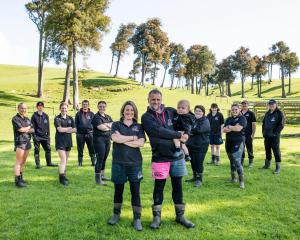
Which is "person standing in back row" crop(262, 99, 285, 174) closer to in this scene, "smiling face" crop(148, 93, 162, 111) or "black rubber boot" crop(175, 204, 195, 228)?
"black rubber boot" crop(175, 204, 195, 228)

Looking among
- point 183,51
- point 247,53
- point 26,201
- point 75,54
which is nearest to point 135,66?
point 183,51

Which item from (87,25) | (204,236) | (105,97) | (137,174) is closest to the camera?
(204,236)

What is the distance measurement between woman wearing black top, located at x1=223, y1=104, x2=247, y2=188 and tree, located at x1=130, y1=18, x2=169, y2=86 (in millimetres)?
55584

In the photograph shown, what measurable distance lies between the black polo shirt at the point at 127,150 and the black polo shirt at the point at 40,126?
22.9 feet

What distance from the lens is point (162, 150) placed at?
6.50m

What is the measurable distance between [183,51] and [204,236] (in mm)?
78611

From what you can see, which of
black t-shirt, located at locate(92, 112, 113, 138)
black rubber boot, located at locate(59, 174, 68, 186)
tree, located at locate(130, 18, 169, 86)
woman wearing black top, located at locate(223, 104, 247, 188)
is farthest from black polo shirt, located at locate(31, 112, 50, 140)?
tree, located at locate(130, 18, 169, 86)

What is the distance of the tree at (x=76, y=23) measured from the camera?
35281mm

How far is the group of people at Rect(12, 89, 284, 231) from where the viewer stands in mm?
6570

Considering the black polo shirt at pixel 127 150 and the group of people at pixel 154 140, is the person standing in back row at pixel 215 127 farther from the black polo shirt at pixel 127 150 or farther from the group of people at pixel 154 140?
the black polo shirt at pixel 127 150

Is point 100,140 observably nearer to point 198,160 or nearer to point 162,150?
point 198,160

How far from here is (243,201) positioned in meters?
8.48

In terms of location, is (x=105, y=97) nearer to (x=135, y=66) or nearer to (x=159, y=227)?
(x=135, y=66)

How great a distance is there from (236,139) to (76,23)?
2921 centimetres
